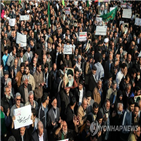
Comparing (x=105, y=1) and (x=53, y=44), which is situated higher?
(x=105, y=1)

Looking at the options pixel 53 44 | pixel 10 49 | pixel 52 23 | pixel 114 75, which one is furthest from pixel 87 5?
pixel 114 75

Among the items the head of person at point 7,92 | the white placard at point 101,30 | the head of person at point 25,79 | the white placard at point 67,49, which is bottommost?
the head of person at point 7,92

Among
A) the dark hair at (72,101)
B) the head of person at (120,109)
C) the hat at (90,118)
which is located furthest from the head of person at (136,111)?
the dark hair at (72,101)

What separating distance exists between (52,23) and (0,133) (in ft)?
26.3

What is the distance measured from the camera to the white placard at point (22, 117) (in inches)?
162

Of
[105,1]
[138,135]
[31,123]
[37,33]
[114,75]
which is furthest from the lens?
[105,1]

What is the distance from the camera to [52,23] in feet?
38.4

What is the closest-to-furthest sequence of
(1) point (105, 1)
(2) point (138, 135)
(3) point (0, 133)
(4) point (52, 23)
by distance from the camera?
Answer: 1. (2) point (138, 135)
2. (3) point (0, 133)
3. (4) point (52, 23)
4. (1) point (105, 1)

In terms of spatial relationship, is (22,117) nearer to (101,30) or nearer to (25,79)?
(25,79)

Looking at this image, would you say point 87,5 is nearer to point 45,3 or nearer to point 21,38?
point 45,3

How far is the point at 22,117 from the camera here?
4160mm

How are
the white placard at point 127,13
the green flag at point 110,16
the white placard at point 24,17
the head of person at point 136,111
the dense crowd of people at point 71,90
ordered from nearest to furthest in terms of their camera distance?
the dense crowd of people at point 71,90 → the head of person at point 136,111 → the white placard at point 24,17 → the white placard at point 127,13 → the green flag at point 110,16

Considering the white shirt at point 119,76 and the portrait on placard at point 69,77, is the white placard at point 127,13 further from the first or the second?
the portrait on placard at point 69,77

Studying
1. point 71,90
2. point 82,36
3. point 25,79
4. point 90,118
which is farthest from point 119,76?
point 82,36
